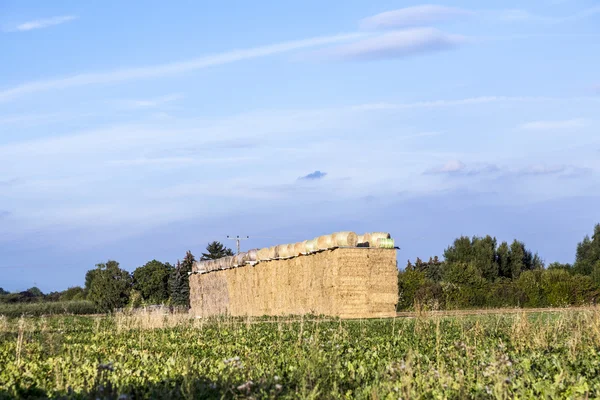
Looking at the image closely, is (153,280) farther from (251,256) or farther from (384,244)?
(384,244)

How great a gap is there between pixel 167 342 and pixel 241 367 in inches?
237

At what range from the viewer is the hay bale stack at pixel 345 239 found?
2536 centimetres

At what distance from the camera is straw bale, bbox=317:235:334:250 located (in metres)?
→ 25.9

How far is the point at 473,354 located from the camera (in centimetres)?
1231

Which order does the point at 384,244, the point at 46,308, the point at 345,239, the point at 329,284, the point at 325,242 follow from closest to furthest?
the point at 345,239 → the point at 329,284 → the point at 384,244 → the point at 325,242 → the point at 46,308

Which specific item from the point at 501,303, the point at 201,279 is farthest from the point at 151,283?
the point at 501,303

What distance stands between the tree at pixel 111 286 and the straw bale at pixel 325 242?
2597cm

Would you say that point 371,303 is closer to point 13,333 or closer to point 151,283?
point 13,333

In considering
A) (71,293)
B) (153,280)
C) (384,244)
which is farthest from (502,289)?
(71,293)

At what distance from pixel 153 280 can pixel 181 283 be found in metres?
2.20

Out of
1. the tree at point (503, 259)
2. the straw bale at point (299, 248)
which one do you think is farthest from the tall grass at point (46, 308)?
the tree at point (503, 259)

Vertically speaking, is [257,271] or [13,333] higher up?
[257,271]

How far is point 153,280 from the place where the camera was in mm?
56969

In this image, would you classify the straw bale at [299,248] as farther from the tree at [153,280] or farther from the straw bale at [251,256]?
the tree at [153,280]
